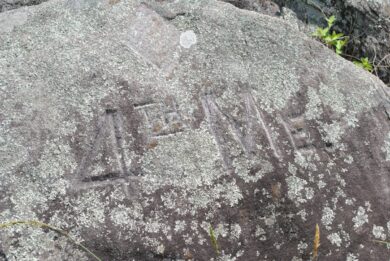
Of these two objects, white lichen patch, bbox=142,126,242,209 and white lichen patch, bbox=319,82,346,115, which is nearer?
white lichen patch, bbox=142,126,242,209

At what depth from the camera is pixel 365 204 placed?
2.03 meters

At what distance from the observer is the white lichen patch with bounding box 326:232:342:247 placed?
77.5 inches

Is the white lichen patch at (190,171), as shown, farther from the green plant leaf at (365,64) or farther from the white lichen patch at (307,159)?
the green plant leaf at (365,64)

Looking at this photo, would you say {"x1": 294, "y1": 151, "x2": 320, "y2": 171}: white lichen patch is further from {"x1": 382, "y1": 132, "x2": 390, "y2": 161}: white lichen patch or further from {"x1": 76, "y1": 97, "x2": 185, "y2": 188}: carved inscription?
{"x1": 76, "y1": 97, "x2": 185, "y2": 188}: carved inscription

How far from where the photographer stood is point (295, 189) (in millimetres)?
1954

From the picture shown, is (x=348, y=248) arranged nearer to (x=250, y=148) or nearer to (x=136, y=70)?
(x=250, y=148)

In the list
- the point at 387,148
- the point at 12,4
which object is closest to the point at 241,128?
the point at 387,148

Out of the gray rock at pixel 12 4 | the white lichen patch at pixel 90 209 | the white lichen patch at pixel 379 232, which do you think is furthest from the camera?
the gray rock at pixel 12 4

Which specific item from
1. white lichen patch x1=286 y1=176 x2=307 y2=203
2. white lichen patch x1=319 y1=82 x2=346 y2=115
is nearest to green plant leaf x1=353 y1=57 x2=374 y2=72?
white lichen patch x1=319 y1=82 x2=346 y2=115

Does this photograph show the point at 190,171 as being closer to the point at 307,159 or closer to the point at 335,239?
the point at 307,159

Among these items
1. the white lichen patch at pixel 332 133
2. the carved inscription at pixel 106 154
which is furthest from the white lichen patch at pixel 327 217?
the carved inscription at pixel 106 154

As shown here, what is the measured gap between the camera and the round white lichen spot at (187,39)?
205cm

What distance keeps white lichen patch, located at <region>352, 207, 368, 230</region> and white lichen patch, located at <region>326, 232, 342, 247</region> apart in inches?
3.3

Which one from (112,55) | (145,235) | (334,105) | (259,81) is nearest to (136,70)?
(112,55)
